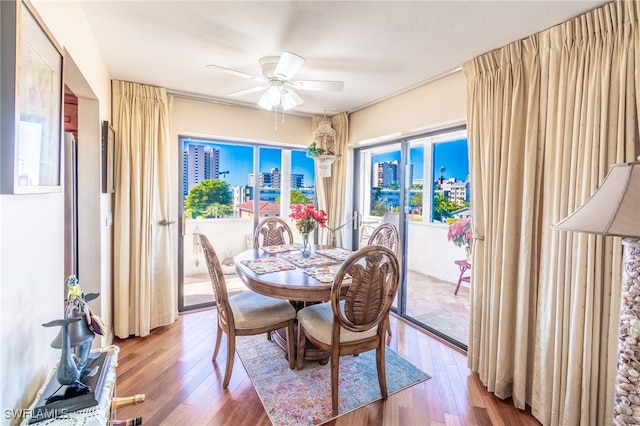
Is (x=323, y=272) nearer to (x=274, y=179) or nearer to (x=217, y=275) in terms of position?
(x=217, y=275)

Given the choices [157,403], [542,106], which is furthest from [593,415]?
[157,403]

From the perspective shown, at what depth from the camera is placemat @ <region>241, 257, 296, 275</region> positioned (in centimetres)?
229

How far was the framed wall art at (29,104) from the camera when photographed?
82 cm

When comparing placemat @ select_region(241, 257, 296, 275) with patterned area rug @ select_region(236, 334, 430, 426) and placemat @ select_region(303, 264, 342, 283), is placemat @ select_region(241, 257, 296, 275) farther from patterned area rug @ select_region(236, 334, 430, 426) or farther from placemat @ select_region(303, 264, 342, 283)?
patterned area rug @ select_region(236, 334, 430, 426)

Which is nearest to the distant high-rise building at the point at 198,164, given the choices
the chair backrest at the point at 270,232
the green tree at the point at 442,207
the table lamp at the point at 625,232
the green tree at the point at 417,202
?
the chair backrest at the point at 270,232

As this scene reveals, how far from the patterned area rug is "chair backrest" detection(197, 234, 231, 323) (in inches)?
22.5

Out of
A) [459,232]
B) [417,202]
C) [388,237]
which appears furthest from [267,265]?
[459,232]

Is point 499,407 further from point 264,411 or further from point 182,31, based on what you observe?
point 182,31

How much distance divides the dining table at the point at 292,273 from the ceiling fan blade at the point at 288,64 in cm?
141

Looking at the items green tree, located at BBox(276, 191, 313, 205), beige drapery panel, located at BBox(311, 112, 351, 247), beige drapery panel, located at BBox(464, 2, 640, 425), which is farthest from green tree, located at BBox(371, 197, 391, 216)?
beige drapery panel, located at BBox(464, 2, 640, 425)

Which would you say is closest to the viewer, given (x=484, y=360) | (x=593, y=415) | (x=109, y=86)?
(x=593, y=415)

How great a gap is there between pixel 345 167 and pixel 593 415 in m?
3.13

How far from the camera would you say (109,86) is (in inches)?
107

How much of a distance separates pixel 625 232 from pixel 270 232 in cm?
291
